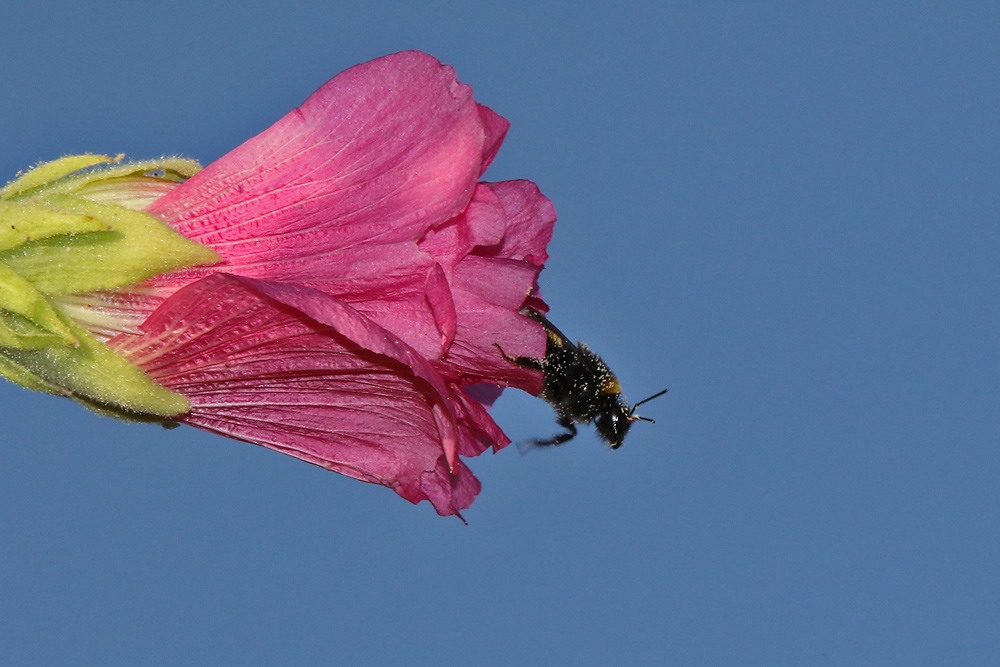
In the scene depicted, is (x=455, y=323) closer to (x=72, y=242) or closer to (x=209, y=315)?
(x=209, y=315)

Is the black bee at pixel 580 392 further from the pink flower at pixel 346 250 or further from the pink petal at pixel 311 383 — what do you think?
the pink flower at pixel 346 250

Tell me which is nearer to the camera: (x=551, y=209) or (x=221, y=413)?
(x=221, y=413)

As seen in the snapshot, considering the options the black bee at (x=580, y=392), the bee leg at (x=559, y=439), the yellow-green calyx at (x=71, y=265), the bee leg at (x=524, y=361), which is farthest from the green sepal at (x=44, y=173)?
the bee leg at (x=559, y=439)

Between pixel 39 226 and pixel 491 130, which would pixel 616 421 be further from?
pixel 39 226

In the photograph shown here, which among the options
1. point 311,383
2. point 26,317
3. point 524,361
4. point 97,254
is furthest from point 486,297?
point 26,317

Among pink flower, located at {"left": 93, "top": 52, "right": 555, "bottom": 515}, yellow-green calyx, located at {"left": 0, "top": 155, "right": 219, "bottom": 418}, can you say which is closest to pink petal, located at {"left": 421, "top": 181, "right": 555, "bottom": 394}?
pink flower, located at {"left": 93, "top": 52, "right": 555, "bottom": 515}

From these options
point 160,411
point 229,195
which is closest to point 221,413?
point 160,411
